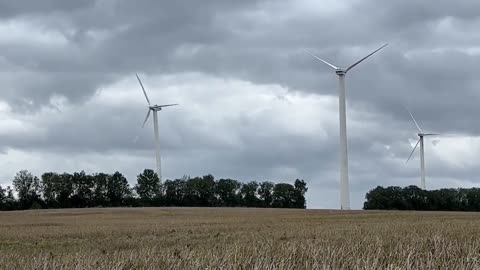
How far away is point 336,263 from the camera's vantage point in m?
14.6

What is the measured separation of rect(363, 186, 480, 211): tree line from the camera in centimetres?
18512

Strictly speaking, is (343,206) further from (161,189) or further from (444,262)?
(444,262)

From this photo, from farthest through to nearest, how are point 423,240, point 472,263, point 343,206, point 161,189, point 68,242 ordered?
point 161,189
point 343,206
point 68,242
point 423,240
point 472,263

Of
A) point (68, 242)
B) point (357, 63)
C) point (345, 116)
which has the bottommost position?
point (68, 242)

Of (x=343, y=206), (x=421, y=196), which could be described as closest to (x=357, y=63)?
(x=343, y=206)

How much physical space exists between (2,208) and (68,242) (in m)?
163

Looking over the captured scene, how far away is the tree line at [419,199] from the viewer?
18512 centimetres

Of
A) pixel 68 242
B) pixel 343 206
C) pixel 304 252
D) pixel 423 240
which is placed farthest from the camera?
pixel 343 206

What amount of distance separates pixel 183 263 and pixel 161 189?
184396 mm

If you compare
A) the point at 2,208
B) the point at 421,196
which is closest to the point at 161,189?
the point at 2,208

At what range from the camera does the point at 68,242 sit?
136 ft

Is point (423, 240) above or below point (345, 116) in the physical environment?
below

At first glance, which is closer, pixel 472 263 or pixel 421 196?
pixel 472 263

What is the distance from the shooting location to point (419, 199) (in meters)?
186
